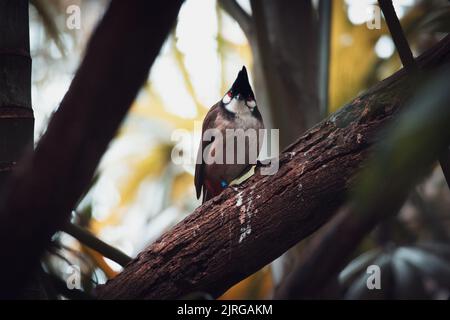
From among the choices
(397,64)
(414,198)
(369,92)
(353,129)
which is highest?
(397,64)

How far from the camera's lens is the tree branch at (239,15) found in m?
3.08

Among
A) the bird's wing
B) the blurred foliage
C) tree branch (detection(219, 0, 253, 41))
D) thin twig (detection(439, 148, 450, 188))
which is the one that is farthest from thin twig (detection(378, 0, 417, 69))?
tree branch (detection(219, 0, 253, 41))

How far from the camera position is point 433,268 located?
2.89 m

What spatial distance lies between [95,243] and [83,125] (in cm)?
117

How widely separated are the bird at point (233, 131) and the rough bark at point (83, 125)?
148 cm

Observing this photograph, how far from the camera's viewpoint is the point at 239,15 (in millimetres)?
3113

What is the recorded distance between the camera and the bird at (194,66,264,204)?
8.14 ft

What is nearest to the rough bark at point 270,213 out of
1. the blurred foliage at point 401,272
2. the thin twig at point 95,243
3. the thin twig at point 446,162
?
the thin twig at point 95,243

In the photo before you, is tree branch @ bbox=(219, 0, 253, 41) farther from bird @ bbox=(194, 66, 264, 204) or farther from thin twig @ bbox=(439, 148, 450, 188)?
thin twig @ bbox=(439, 148, 450, 188)

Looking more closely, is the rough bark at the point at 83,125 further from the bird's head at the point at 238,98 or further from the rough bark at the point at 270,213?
the bird's head at the point at 238,98

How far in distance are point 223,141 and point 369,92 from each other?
2.85ft

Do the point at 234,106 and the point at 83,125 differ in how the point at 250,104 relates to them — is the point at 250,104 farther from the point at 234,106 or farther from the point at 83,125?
the point at 83,125

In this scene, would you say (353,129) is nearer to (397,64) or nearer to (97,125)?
(97,125)
